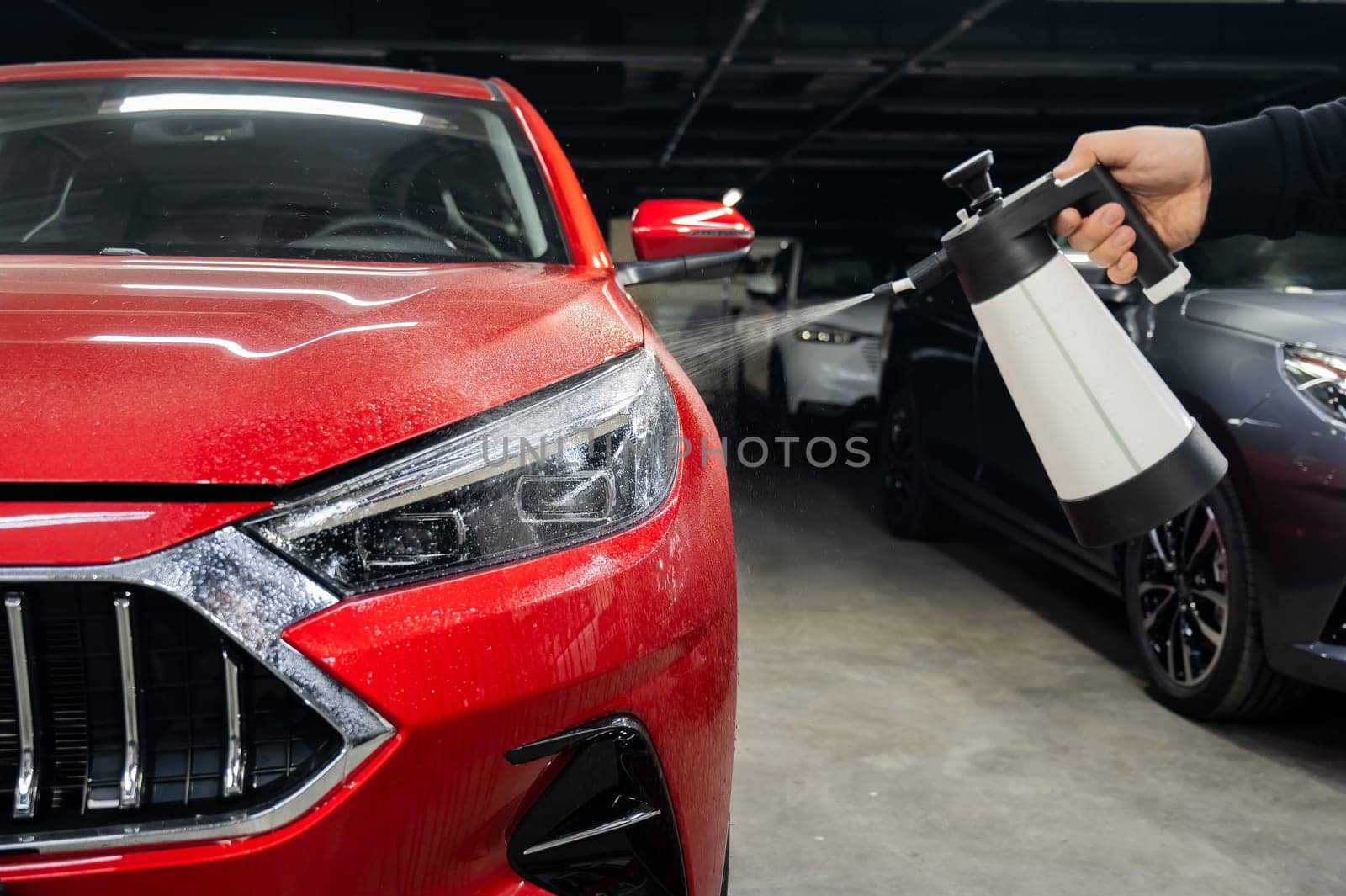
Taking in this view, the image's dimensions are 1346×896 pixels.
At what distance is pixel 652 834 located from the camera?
1259 mm

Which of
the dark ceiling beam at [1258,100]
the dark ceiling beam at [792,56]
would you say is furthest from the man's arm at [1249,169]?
the dark ceiling beam at [1258,100]

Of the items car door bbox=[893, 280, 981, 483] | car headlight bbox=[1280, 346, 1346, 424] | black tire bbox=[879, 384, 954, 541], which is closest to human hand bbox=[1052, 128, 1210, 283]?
car headlight bbox=[1280, 346, 1346, 424]

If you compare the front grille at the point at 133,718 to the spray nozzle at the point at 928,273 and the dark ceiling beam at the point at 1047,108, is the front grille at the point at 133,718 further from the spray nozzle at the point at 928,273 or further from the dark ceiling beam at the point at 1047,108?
the dark ceiling beam at the point at 1047,108

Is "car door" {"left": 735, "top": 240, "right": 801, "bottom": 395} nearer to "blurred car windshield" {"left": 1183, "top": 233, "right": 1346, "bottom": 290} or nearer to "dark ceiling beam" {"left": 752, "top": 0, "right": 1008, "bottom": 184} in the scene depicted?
"dark ceiling beam" {"left": 752, "top": 0, "right": 1008, "bottom": 184}

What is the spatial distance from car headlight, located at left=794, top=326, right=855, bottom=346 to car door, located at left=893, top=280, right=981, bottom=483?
2.08 metres

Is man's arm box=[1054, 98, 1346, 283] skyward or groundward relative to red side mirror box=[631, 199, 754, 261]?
skyward

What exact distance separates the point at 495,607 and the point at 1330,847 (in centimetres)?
197

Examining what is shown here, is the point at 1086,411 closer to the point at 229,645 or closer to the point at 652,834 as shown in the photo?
the point at 652,834

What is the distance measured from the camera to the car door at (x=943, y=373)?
13.8 ft

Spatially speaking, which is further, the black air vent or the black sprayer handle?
the black sprayer handle

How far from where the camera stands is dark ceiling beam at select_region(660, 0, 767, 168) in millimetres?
9359

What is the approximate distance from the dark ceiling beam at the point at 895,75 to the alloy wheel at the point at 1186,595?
6931 mm

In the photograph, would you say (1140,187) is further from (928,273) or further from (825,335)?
(825,335)

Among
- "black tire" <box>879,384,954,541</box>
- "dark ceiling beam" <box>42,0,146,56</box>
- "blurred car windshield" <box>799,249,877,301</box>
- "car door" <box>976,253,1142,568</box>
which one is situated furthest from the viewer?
"dark ceiling beam" <box>42,0,146,56</box>
